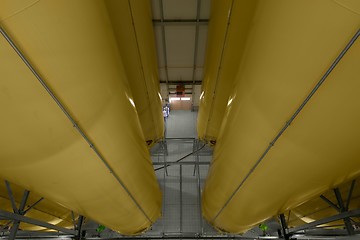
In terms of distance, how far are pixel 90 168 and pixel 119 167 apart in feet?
1.00

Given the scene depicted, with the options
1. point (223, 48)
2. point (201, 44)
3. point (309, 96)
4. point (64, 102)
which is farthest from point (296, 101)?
point (201, 44)

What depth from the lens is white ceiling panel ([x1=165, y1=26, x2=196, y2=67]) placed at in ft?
14.6

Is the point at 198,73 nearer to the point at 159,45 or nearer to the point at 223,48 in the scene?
the point at 159,45

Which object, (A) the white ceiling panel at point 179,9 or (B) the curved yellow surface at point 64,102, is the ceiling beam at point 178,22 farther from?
(B) the curved yellow surface at point 64,102

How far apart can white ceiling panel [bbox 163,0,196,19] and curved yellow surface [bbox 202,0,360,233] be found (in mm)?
2772

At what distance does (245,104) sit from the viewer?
1.52m

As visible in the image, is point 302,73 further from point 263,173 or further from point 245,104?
point 263,173

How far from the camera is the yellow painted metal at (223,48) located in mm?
2428

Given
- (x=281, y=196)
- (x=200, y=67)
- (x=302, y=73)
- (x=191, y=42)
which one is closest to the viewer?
(x=302, y=73)

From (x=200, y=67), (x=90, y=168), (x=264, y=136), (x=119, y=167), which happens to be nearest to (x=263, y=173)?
(x=264, y=136)

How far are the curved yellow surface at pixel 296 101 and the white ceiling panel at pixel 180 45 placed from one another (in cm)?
298

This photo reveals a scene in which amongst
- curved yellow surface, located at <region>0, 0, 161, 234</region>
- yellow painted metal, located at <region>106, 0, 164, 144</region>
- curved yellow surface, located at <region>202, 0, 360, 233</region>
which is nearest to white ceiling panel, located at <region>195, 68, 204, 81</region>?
yellow painted metal, located at <region>106, 0, 164, 144</region>

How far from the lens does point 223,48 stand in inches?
115

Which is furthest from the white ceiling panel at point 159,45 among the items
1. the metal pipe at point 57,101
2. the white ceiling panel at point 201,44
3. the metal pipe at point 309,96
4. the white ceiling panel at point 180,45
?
the metal pipe at point 309,96
